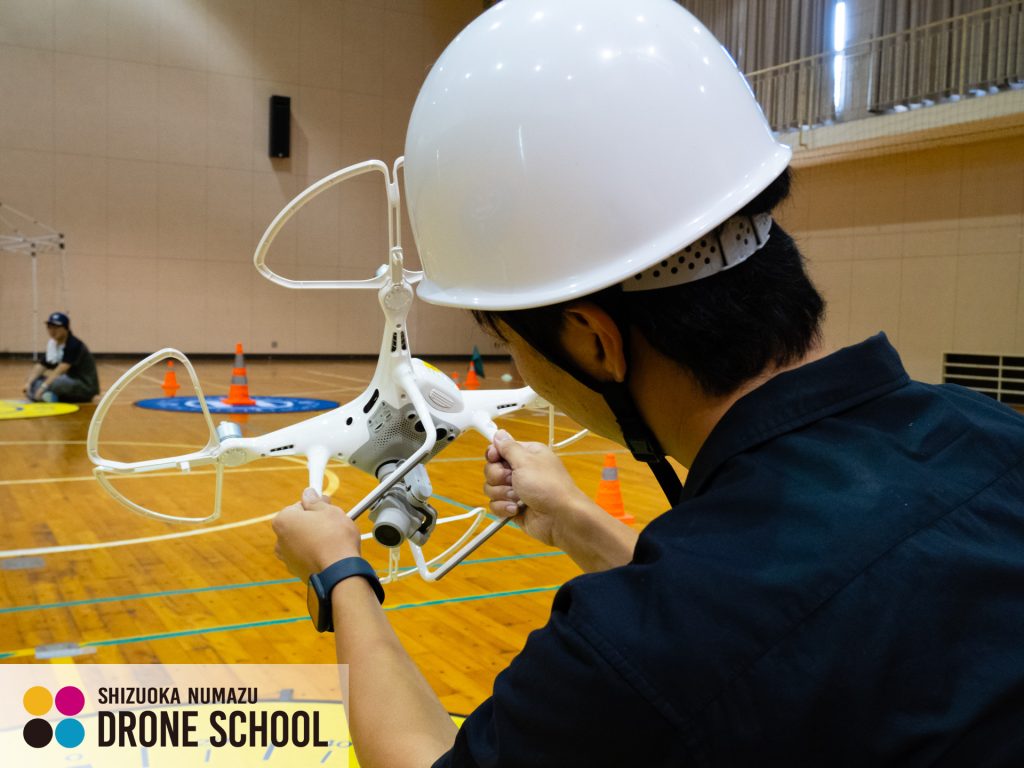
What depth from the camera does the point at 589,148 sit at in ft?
2.93

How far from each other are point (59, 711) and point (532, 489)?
1724mm

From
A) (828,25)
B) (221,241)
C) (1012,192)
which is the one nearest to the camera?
(1012,192)

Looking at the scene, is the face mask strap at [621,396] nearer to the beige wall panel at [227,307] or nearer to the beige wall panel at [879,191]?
the beige wall panel at [879,191]

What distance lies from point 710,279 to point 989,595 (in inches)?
13.2

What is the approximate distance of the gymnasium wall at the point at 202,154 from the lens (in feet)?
47.6

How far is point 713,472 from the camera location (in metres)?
0.73

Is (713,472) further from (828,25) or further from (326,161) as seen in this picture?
(326,161)

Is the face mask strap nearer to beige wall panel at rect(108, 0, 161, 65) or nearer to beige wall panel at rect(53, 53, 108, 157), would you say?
beige wall panel at rect(53, 53, 108, 157)

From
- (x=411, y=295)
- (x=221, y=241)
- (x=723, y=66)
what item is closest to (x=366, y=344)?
(x=221, y=241)

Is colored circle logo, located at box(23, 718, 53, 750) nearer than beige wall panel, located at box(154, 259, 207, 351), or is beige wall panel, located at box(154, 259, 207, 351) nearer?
colored circle logo, located at box(23, 718, 53, 750)

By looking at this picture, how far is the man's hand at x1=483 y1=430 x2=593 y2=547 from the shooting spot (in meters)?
1.37

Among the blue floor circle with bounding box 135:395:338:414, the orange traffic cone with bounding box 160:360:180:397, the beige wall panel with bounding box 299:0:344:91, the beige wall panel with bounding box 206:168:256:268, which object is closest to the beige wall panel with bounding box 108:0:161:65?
the beige wall panel with bounding box 206:168:256:268

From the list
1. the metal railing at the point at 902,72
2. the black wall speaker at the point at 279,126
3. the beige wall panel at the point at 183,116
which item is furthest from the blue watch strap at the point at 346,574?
the black wall speaker at the point at 279,126

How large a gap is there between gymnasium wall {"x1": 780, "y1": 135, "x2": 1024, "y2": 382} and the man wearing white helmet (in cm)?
1009
